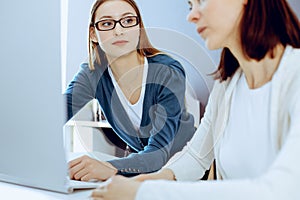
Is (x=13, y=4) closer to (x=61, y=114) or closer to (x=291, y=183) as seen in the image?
(x=61, y=114)

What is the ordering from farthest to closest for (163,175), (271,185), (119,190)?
Answer: (163,175), (119,190), (271,185)

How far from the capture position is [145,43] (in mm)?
940

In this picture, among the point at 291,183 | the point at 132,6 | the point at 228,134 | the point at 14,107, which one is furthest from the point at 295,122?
the point at 14,107

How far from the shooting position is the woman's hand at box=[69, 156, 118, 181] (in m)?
0.96

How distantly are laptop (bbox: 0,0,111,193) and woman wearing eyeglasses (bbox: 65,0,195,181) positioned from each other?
0.36ft

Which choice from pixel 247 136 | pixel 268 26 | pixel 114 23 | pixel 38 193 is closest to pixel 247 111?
pixel 247 136

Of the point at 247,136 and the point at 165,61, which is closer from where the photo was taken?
the point at 247,136

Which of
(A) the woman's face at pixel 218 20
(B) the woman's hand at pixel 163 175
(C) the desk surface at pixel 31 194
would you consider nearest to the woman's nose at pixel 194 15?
(A) the woman's face at pixel 218 20

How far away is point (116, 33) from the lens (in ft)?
3.12

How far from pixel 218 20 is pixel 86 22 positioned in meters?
0.36

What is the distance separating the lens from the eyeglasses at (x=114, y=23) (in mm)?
937

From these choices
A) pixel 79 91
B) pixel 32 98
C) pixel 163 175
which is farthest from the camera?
pixel 32 98

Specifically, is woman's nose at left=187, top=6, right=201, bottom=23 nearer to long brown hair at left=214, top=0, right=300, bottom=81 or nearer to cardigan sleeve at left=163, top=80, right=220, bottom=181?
long brown hair at left=214, top=0, right=300, bottom=81

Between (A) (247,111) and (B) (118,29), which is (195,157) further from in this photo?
(B) (118,29)
